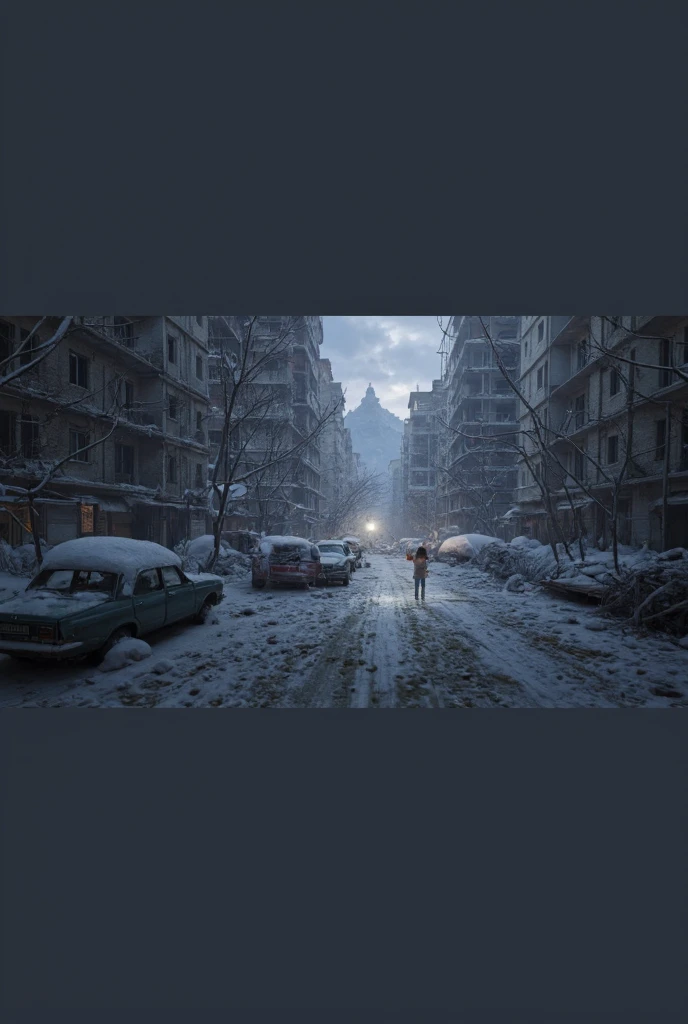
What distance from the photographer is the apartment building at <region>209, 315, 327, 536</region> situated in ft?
37.6

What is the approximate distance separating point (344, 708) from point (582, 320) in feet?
64.2

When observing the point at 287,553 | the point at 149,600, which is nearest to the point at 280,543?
the point at 287,553

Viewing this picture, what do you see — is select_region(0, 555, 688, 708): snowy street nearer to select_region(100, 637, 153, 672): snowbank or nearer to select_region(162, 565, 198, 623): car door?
select_region(100, 637, 153, 672): snowbank

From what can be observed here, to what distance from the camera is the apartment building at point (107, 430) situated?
8383 mm

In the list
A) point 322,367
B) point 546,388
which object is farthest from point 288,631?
point 322,367

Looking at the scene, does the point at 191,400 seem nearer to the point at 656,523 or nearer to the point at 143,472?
the point at 143,472

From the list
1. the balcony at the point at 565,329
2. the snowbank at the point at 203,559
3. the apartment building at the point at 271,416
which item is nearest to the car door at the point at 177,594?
the apartment building at the point at 271,416

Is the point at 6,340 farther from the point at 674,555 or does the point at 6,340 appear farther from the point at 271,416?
the point at 674,555

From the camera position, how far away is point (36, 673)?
15.9 ft

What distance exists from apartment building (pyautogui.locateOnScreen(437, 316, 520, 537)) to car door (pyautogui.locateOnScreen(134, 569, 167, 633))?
17.9 m

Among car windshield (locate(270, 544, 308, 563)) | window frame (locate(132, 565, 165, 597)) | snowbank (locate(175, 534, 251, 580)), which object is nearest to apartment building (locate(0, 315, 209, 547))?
snowbank (locate(175, 534, 251, 580))

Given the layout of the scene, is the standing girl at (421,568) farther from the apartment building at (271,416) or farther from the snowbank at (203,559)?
the snowbank at (203,559)

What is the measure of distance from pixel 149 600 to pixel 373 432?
129 m

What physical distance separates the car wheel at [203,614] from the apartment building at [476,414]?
1667 centimetres
